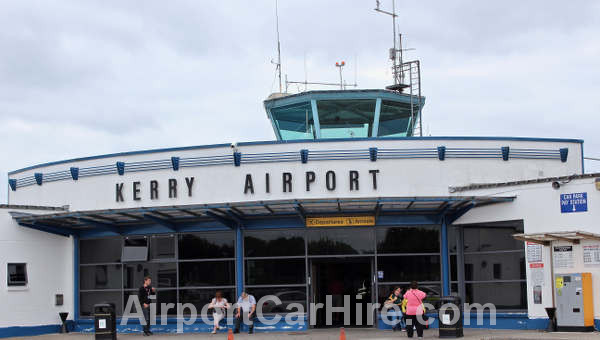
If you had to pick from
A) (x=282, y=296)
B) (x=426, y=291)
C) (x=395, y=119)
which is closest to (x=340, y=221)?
(x=282, y=296)

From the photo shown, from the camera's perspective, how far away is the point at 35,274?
77.9 feet

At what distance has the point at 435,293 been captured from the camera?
22359 millimetres

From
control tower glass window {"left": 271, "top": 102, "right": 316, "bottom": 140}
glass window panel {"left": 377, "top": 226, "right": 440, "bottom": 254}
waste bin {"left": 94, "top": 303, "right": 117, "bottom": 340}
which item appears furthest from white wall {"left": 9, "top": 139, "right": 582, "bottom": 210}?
control tower glass window {"left": 271, "top": 102, "right": 316, "bottom": 140}

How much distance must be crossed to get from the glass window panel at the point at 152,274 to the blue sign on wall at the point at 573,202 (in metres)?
11.1

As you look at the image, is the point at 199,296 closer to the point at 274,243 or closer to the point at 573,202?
the point at 274,243

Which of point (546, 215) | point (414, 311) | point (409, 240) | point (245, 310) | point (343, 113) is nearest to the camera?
point (414, 311)

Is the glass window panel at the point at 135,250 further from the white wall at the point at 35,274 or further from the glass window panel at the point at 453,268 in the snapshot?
the glass window panel at the point at 453,268

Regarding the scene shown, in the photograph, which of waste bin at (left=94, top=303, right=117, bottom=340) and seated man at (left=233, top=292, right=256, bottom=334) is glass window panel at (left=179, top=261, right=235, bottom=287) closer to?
seated man at (left=233, top=292, right=256, bottom=334)

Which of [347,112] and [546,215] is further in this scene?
[347,112]

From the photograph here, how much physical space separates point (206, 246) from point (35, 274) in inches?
210

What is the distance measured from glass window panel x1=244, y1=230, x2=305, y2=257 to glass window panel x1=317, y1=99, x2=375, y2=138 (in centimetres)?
746

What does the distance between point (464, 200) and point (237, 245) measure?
261 inches

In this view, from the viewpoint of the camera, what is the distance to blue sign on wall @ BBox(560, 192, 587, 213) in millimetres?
19891

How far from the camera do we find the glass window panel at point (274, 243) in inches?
892
